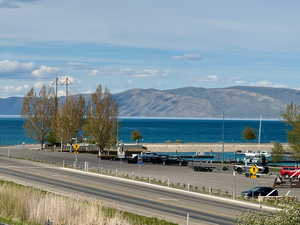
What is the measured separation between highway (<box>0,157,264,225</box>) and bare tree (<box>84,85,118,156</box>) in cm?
3117

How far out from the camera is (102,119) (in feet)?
328

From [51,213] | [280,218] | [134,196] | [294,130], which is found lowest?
[134,196]

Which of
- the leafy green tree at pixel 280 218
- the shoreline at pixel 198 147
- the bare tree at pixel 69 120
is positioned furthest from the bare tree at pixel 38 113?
the leafy green tree at pixel 280 218

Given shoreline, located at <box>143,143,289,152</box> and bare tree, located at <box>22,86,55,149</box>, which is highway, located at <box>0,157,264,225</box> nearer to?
bare tree, located at <box>22,86,55,149</box>

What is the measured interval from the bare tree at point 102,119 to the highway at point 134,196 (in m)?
31.2

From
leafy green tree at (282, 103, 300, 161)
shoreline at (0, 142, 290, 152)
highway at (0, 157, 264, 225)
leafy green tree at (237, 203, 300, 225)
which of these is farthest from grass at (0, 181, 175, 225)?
shoreline at (0, 142, 290, 152)

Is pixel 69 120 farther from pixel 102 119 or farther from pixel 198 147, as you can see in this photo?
pixel 198 147

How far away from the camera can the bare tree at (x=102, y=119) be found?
99.7 meters

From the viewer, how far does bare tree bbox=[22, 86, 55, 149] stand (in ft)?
397

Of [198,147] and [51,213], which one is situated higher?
[198,147]

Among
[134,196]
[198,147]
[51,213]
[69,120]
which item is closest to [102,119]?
[69,120]

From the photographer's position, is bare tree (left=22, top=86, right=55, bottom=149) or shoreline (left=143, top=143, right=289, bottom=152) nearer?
bare tree (left=22, top=86, right=55, bottom=149)

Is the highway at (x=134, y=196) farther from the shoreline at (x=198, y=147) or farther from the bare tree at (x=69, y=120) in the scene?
the shoreline at (x=198, y=147)

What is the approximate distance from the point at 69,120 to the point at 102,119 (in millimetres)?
13925
